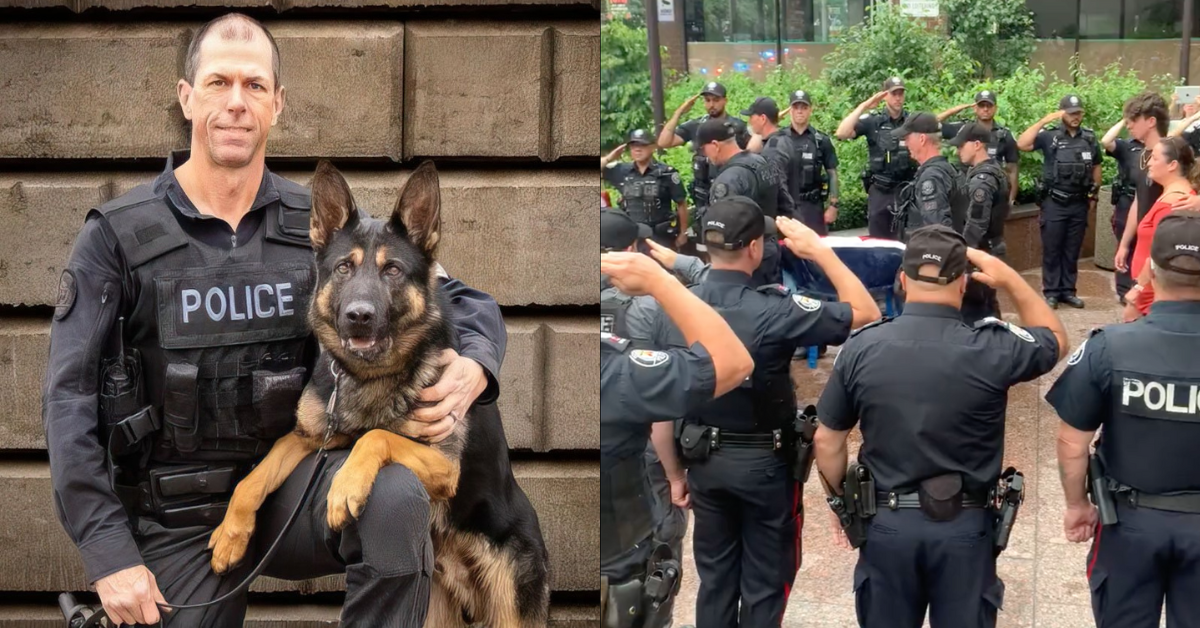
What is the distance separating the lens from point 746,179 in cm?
157

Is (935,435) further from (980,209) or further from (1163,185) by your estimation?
(1163,185)

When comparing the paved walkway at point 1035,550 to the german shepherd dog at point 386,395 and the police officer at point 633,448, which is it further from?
the police officer at point 633,448

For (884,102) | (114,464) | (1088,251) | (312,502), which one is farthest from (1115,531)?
(114,464)

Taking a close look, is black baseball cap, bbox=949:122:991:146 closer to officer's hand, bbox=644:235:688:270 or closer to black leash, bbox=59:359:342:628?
black leash, bbox=59:359:342:628

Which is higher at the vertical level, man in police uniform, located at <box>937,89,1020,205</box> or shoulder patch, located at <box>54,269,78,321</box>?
man in police uniform, located at <box>937,89,1020,205</box>

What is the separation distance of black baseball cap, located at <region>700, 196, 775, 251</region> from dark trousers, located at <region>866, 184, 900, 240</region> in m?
0.68

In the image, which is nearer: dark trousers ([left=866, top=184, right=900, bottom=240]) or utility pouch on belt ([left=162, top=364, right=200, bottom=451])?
dark trousers ([left=866, top=184, right=900, bottom=240])

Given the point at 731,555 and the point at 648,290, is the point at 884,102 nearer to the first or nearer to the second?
the point at 731,555

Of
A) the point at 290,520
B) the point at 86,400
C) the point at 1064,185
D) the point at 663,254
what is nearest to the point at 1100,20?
the point at 1064,185

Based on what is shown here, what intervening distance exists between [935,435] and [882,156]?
114 cm

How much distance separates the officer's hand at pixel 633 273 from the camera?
3.59 feet

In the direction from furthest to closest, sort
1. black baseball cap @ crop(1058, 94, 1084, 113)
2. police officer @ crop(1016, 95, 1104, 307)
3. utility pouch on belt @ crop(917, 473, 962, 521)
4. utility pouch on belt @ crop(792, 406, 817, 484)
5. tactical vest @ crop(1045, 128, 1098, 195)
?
black baseball cap @ crop(1058, 94, 1084, 113)
tactical vest @ crop(1045, 128, 1098, 195)
police officer @ crop(1016, 95, 1104, 307)
utility pouch on belt @ crop(917, 473, 962, 521)
utility pouch on belt @ crop(792, 406, 817, 484)

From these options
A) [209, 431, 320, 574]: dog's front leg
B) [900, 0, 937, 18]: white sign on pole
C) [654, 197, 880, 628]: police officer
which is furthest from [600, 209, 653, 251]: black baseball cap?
[209, 431, 320, 574]: dog's front leg

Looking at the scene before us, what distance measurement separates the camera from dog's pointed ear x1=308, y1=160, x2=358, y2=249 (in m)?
2.63
